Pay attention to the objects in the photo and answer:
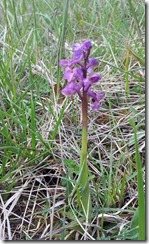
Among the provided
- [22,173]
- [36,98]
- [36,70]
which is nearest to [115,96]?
[36,98]

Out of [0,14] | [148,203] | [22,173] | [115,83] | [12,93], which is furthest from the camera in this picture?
[0,14]

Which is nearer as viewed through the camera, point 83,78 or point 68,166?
point 83,78

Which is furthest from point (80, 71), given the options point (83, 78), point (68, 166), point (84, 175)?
point (68, 166)

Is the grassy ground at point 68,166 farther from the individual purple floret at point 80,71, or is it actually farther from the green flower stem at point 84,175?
the individual purple floret at point 80,71

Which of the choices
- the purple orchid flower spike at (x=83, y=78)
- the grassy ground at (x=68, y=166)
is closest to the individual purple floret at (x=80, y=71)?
the purple orchid flower spike at (x=83, y=78)

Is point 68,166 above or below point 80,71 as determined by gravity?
below

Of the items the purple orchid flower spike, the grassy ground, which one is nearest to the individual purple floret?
the purple orchid flower spike

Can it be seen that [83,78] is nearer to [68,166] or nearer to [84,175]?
[84,175]

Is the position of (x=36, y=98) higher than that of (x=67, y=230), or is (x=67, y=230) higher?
(x=36, y=98)

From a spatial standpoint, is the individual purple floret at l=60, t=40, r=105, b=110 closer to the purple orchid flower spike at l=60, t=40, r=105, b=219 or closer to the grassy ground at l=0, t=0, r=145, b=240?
the purple orchid flower spike at l=60, t=40, r=105, b=219

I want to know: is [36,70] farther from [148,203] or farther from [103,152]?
[148,203]

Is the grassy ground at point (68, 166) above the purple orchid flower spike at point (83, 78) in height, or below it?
below
